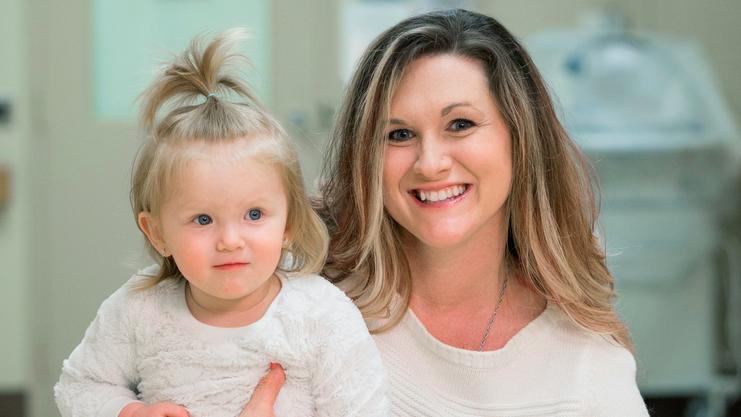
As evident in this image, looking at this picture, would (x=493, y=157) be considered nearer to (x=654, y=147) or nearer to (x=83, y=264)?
(x=654, y=147)

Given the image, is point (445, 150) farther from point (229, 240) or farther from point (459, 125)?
point (229, 240)

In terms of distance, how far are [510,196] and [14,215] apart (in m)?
2.65

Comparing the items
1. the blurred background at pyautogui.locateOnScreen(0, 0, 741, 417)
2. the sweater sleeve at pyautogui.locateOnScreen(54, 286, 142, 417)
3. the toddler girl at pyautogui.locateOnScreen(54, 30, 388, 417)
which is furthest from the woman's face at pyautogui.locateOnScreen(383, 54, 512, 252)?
the blurred background at pyautogui.locateOnScreen(0, 0, 741, 417)

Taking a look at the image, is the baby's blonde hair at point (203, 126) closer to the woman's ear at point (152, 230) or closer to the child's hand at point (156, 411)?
the woman's ear at point (152, 230)

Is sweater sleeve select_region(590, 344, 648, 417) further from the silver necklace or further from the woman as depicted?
the silver necklace

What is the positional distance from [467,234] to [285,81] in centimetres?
244

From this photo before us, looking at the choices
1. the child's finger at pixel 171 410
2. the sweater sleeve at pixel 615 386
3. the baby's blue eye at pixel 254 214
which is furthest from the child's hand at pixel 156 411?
the sweater sleeve at pixel 615 386

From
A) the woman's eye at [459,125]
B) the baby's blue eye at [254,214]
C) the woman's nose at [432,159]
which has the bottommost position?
the baby's blue eye at [254,214]

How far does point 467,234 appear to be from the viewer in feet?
5.15

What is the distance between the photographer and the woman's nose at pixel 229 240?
124 centimetres

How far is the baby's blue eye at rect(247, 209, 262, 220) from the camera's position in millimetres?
1282

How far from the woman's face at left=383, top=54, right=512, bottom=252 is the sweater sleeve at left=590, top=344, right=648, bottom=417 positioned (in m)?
0.29

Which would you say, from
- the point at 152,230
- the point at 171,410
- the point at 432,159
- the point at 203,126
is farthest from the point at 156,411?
the point at 432,159

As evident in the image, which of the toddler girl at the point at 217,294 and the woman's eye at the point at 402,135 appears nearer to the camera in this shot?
the toddler girl at the point at 217,294
